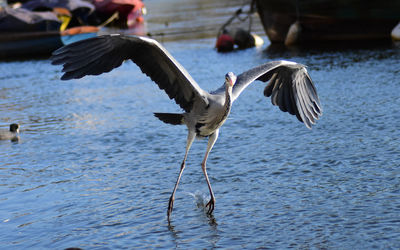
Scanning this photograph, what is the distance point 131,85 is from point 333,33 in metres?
9.70

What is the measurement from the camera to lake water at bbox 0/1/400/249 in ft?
22.8

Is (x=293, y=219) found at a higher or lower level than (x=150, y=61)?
lower

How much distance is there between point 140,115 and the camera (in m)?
14.7

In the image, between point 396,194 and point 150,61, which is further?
point 396,194

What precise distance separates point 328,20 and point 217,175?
16.8 m

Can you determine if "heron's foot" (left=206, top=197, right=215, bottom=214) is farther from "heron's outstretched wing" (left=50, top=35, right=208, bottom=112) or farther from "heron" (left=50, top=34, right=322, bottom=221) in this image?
"heron's outstretched wing" (left=50, top=35, right=208, bottom=112)

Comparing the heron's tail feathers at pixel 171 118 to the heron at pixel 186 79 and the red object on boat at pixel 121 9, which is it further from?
the red object on boat at pixel 121 9

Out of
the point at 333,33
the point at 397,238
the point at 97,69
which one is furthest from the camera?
the point at 333,33

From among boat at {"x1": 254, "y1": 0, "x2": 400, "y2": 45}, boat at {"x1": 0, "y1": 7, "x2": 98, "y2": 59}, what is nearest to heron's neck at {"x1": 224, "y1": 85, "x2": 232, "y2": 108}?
boat at {"x1": 254, "y1": 0, "x2": 400, "y2": 45}

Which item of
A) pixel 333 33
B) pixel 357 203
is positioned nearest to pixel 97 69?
pixel 357 203

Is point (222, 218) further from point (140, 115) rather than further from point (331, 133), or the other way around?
point (140, 115)

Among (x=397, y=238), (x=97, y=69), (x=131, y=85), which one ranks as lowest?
(x=131, y=85)

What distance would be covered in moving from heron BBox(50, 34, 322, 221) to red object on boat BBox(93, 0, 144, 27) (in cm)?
3632

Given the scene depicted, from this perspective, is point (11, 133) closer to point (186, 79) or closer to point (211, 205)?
point (211, 205)
